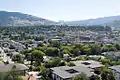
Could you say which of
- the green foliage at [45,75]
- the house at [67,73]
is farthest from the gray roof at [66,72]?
the green foliage at [45,75]

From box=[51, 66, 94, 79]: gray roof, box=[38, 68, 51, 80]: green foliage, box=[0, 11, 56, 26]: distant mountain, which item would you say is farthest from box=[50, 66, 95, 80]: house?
box=[0, 11, 56, 26]: distant mountain

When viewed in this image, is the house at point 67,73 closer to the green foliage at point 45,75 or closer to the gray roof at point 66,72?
the gray roof at point 66,72

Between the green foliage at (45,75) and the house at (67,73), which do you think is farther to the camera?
the green foliage at (45,75)

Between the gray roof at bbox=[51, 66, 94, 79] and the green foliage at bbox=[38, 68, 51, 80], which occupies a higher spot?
the gray roof at bbox=[51, 66, 94, 79]

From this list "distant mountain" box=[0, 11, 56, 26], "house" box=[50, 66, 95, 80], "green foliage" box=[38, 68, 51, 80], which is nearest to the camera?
"house" box=[50, 66, 95, 80]

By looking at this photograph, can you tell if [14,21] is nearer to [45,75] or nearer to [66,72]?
[45,75]

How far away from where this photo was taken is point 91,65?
77.6ft

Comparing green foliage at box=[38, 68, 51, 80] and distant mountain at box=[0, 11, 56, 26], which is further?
distant mountain at box=[0, 11, 56, 26]

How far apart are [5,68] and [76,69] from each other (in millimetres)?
6415

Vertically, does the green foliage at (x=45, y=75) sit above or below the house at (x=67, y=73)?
below

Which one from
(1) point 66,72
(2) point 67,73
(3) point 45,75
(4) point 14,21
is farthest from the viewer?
(4) point 14,21

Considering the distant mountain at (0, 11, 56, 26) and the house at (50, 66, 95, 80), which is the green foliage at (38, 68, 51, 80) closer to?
the house at (50, 66, 95, 80)

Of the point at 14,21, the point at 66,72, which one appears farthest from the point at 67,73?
the point at 14,21

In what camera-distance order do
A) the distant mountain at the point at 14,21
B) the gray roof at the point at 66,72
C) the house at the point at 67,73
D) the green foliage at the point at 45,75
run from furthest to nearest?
the distant mountain at the point at 14,21
the green foliage at the point at 45,75
the gray roof at the point at 66,72
the house at the point at 67,73
